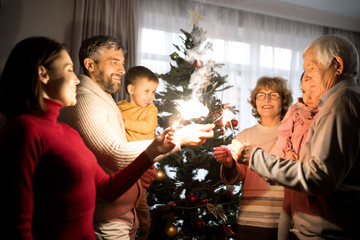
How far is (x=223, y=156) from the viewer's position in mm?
2035

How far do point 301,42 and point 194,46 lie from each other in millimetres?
3823

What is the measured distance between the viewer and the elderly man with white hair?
4.18 ft

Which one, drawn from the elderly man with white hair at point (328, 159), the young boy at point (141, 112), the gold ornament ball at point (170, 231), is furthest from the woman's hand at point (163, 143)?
the gold ornament ball at point (170, 231)

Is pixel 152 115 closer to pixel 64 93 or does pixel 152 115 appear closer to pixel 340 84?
pixel 64 93

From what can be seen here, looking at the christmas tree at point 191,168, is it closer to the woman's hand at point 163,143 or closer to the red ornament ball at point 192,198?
the red ornament ball at point 192,198

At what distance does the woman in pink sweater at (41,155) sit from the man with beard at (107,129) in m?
0.20

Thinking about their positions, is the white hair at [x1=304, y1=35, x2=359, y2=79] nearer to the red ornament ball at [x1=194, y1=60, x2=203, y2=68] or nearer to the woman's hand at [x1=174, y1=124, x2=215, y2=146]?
the woman's hand at [x1=174, y1=124, x2=215, y2=146]

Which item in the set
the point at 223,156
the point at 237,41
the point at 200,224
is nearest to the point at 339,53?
the point at 223,156

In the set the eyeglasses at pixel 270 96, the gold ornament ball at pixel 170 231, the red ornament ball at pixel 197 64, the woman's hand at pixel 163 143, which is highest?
the red ornament ball at pixel 197 64

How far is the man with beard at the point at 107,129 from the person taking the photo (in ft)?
4.97

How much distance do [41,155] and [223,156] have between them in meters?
1.25

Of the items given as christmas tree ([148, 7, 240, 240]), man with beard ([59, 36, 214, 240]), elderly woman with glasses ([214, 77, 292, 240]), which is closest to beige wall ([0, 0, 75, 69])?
christmas tree ([148, 7, 240, 240])

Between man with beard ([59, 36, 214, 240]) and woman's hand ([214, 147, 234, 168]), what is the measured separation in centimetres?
45

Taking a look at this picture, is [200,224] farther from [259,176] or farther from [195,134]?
[195,134]
